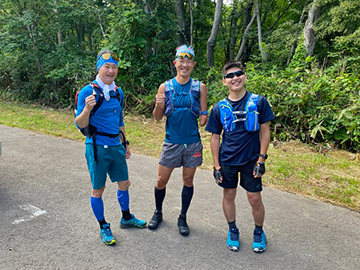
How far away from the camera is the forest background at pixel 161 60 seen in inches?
259

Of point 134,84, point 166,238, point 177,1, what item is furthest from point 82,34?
→ point 166,238

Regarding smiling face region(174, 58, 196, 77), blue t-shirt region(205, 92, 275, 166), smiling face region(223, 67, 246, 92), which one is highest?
smiling face region(174, 58, 196, 77)

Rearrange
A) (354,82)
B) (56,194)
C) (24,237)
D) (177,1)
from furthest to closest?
(177,1) < (354,82) < (56,194) < (24,237)

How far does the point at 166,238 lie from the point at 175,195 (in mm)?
1141

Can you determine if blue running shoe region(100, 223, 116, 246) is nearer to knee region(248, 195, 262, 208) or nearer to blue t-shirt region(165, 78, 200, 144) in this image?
blue t-shirt region(165, 78, 200, 144)

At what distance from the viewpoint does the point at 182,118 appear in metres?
2.94

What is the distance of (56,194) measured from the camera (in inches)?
154

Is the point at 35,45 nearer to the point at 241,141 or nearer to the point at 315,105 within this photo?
the point at 315,105

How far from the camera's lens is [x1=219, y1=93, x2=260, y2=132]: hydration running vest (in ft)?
8.56

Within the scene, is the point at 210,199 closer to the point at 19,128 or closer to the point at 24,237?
the point at 24,237

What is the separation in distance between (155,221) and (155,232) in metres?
0.14

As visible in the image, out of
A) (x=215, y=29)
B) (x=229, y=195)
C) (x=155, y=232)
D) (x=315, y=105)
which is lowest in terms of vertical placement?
(x=155, y=232)

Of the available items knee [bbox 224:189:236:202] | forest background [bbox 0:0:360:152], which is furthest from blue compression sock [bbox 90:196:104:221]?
forest background [bbox 0:0:360:152]

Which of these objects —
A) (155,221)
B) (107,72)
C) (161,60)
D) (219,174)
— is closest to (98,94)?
(107,72)
